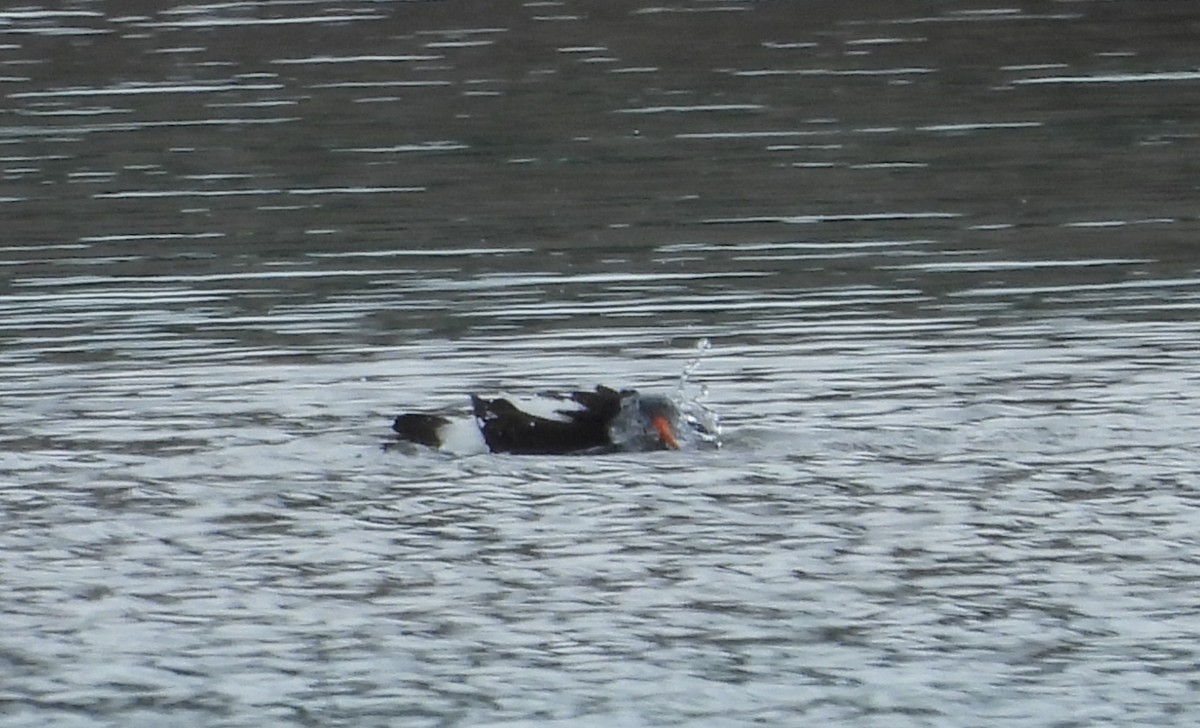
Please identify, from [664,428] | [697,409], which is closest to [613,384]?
[697,409]

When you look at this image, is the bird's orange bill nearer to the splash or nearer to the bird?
the bird

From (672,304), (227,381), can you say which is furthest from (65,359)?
(672,304)

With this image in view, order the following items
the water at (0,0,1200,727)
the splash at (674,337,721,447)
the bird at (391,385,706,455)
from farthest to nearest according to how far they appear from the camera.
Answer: the splash at (674,337,721,447), the bird at (391,385,706,455), the water at (0,0,1200,727)

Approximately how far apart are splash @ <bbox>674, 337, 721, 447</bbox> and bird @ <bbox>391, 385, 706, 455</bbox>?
4.7 inches

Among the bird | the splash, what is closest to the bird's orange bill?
the bird

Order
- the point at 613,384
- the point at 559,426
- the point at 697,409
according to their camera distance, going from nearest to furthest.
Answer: the point at 559,426 → the point at 697,409 → the point at 613,384

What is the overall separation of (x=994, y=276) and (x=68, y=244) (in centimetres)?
623

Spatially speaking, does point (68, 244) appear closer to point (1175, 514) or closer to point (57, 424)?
point (57, 424)

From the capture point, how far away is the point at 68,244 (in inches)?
713

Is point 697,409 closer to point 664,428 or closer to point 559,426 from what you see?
point 664,428

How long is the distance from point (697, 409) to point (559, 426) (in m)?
0.79

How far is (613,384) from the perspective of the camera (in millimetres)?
13250

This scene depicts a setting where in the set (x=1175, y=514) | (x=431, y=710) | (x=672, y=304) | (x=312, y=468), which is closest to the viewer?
(x=431, y=710)

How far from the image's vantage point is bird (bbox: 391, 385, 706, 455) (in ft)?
37.8
